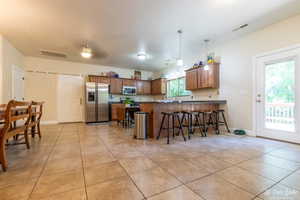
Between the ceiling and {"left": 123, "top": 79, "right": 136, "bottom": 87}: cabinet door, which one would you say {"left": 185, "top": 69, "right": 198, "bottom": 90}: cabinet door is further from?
{"left": 123, "top": 79, "right": 136, "bottom": 87}: cabinet door

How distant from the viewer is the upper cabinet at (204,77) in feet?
14.2

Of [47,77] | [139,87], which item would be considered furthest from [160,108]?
[47,77]

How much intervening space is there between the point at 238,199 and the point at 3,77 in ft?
18.3

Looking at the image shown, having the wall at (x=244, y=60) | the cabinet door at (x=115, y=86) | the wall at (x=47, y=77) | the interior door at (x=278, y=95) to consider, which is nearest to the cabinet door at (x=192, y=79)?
Result: the wall at (x=244, y=60)

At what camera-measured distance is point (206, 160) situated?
2.09 m

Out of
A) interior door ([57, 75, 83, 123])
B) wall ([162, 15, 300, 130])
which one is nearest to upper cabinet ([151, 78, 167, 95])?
wall ([162, 15, 300, 130])

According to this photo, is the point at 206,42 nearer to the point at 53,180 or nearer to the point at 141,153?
the point at 141,153

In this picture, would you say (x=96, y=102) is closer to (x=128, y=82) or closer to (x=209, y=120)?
(x=128, y=82)

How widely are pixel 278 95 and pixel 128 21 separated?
3.87m

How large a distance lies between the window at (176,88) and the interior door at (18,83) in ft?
19.2

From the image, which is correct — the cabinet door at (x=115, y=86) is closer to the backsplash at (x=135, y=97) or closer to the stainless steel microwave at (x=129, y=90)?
the stainless steel microwave at (x=129, y=90)

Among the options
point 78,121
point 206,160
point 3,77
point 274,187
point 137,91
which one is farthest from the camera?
point 137,91

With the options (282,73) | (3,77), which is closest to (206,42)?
(282,73)

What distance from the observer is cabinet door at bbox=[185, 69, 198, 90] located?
483cm
